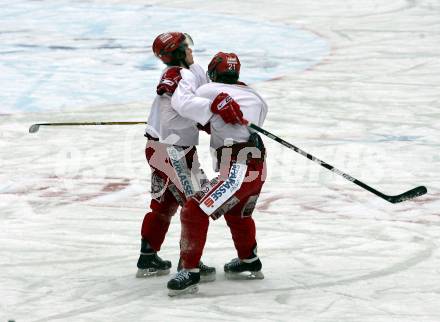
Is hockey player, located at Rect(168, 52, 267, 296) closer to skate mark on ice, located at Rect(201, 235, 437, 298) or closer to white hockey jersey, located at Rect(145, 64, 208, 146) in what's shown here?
white hockey jersey, located at Rect(145, 64, 208, 146)

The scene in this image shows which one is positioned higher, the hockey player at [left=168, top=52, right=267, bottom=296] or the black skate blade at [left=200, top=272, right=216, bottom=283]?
the hockey player at [left=168, top=52, right=267, bottom=296]

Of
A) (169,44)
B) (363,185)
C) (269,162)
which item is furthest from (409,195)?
(269,162)

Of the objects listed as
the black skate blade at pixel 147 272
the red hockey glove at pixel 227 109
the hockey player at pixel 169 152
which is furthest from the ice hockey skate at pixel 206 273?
the red hockey glove at pixel 227 109

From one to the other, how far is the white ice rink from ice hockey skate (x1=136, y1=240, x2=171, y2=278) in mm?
110

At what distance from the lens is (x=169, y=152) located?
7.39 m

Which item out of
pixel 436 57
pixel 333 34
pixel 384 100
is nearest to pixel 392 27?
pixel 333 34

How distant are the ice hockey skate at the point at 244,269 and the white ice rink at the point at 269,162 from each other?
7 centimetres

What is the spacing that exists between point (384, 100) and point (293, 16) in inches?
272

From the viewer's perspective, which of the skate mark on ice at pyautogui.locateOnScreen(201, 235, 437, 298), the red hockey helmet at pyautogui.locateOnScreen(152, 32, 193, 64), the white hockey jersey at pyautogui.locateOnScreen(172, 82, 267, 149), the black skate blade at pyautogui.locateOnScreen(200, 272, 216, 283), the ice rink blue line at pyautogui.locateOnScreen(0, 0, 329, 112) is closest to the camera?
the white hockey jersey at pyautogui.locateOnScreen(172, 82, 267, 149)

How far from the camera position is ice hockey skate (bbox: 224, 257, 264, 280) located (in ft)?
24.2

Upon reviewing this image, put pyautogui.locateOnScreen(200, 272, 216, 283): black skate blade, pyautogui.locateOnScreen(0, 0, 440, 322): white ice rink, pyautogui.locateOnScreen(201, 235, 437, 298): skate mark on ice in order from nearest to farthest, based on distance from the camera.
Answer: pyautogui.locateOnScreen(0, 0, 440, 322): white ice rink
pyautogui.locateOnScreen(201, 235, 437, 298): skate mark on ice
pyautogui.locateOnScreen(200, 272, 216, 283): black skate blade

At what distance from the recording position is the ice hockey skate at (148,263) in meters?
7.51

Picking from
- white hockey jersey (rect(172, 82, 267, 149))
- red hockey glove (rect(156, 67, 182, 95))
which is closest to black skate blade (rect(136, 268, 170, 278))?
white hockey jersey (rect(172, 82, 267, 149))

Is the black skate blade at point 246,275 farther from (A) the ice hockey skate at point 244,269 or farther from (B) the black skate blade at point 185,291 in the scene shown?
(B) the black skate blade at point 185,291
